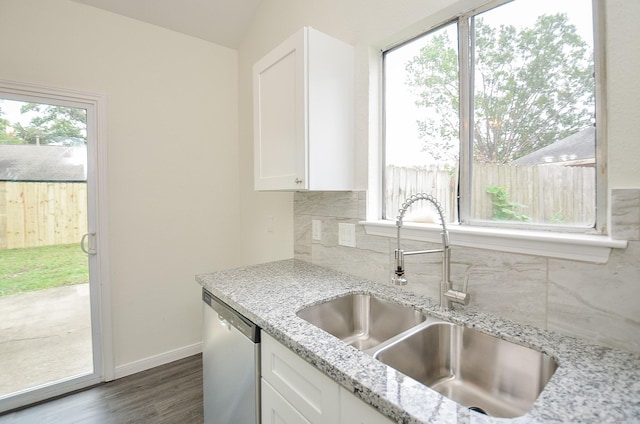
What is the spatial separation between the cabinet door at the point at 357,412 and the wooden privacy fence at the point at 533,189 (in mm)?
864

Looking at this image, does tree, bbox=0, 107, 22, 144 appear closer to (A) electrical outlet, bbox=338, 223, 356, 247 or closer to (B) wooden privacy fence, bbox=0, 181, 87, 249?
(B) wooden privacy fence, bbox=0, 181, 87, 249

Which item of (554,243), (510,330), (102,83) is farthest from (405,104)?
(102,83)

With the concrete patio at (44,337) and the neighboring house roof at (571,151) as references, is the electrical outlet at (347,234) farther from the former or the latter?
the concrete patio at (44,337)

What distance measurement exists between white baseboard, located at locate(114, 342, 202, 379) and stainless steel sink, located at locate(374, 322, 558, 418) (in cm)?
218

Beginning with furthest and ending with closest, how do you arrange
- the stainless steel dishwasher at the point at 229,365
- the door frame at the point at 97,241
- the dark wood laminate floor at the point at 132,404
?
the door frame at the point at 97,241
the dark wood laminate floor at the point at 132,404
the stainless steel dishwasher at the point at 229,365

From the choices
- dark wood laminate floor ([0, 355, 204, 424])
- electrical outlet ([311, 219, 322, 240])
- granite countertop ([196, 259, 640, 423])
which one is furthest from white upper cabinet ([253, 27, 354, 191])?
dark wood laminate floor ([0, 355, 204, 424])

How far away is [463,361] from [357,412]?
1.61ft

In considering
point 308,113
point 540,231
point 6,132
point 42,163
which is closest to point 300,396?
point 540,231

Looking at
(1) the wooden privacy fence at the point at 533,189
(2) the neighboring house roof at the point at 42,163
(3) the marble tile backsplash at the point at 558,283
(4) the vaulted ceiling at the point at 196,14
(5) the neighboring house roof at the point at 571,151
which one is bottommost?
(3) the marble tile backsplash at the point at 558,283

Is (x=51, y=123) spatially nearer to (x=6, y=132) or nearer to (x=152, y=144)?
(x=6, y=132)

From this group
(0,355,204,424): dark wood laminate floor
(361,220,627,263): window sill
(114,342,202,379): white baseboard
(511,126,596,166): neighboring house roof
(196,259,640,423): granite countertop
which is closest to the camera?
(196,259,640,423): granite countertop

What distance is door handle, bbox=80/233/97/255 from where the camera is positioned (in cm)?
210

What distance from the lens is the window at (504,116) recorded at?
0.98 metres

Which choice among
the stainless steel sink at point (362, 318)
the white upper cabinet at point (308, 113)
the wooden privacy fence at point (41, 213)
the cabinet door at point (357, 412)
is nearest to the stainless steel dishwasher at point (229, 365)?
the stainless steel sink at point (362, 318)
